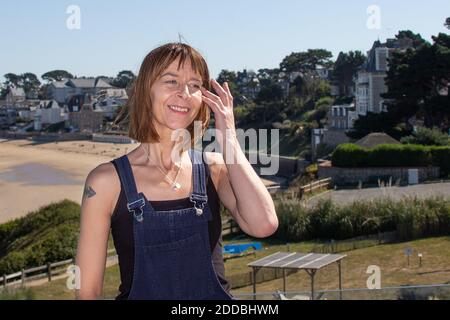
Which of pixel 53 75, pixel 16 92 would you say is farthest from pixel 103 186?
pixel 53 75

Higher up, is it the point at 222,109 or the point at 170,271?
the point at 222,109

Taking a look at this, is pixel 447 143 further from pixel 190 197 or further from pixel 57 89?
pixel 57 89

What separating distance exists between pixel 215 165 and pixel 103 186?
1.54 feet

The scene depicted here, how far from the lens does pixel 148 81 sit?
2.32 m

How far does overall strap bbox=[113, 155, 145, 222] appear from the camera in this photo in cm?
211

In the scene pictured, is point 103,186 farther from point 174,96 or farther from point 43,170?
point 43,170

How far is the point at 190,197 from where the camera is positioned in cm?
223

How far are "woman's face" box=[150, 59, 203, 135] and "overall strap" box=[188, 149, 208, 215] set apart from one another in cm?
14

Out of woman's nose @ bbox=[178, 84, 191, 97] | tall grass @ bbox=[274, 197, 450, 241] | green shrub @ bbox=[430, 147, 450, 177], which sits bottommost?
tall grass @ bbox=[274, 197, 450, 241]

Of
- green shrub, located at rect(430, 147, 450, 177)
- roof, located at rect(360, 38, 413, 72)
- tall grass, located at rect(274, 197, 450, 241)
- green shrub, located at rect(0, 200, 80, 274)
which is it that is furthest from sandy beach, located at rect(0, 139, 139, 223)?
roof, located at rect(360, 38, 413, 72)

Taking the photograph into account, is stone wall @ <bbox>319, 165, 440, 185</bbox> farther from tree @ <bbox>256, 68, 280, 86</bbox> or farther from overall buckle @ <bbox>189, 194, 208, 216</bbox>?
tree @ <bbox>256, 68, 280, 86</bbox>

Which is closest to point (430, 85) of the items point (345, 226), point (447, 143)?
point (447, 143)

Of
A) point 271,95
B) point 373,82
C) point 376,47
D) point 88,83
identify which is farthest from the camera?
point 88,83

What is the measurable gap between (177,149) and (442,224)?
17835 millimetres
